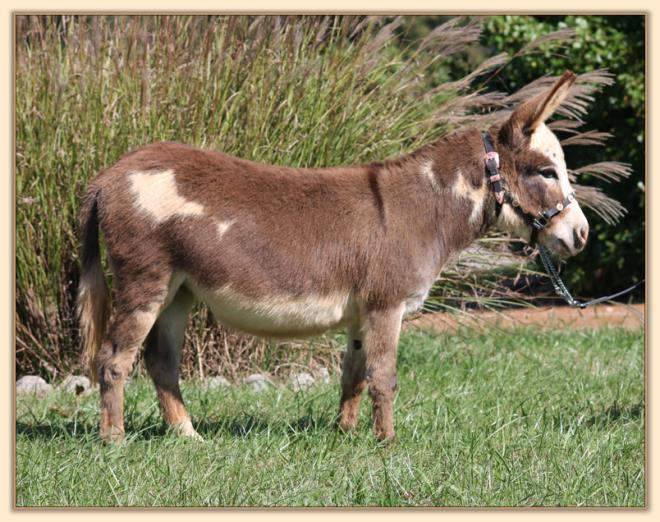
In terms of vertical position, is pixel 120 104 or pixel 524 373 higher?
pixel 120 104

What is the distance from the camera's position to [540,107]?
4.39 metres

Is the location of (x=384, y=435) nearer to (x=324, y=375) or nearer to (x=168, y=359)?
(x=168, y=359)

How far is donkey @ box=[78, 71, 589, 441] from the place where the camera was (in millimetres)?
4270

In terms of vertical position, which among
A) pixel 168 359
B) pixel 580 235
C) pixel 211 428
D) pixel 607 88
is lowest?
pixel 211 428

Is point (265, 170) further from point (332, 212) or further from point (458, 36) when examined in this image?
point (458, 36)

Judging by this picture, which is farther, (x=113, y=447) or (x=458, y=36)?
(x=458, y=36)

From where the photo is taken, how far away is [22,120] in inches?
234

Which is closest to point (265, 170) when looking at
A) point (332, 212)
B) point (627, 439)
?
point (332, 212)

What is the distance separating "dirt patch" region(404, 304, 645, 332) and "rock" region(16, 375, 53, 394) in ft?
8.33

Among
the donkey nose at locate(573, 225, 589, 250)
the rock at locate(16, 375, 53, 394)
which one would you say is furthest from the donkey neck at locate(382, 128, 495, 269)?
the rock at locate(16, 375, 53, 394)

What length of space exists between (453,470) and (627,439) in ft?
3.53

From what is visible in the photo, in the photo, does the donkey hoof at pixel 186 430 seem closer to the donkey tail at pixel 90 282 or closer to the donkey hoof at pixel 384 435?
the donkey tail at pixel 90 282

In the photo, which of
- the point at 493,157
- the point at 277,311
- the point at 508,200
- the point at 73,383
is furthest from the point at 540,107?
the point at 73,383

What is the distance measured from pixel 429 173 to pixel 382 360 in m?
0.91
